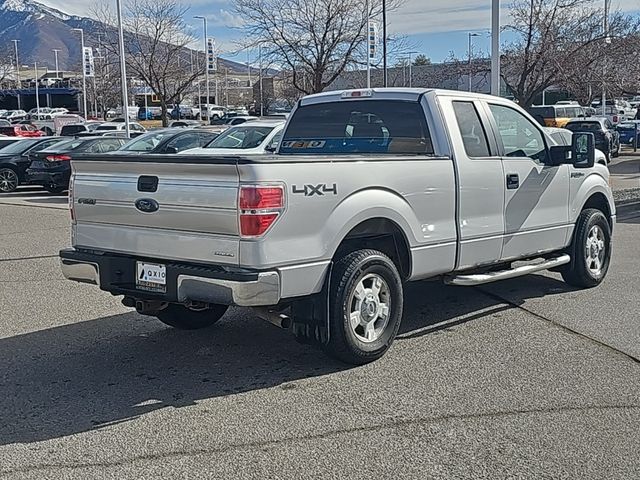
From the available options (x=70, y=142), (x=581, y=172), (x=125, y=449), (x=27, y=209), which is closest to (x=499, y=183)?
(x=581, y=172)

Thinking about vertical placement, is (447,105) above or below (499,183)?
above

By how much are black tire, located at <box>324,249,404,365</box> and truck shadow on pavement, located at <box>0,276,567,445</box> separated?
21 cm

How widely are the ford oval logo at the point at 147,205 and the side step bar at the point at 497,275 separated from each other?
265 centimetres

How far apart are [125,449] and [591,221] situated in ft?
18.9

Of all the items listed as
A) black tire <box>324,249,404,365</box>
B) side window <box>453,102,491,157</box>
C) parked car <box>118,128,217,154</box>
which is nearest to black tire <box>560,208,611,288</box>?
side window <box>453,102,491,157</box>

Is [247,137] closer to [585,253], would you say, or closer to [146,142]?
[146,142]

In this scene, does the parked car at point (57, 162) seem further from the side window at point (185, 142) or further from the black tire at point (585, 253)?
the black tire at point (585, 253)

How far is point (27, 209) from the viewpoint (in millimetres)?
18031

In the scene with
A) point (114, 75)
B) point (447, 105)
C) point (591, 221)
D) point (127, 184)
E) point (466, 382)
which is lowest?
point (466, 382)

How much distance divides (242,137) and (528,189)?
999 cm

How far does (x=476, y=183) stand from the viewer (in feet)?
23.2

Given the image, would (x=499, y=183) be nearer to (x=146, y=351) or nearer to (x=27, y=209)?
(x=146, y=351)

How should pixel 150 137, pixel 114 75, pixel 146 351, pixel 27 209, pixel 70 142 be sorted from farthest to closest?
pixel 114 75 < pixel 70 142 < pixel 150 137 < pixel 27 209 < pixel 146 351

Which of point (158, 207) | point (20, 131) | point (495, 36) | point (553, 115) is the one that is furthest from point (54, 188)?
point (553, 115)
